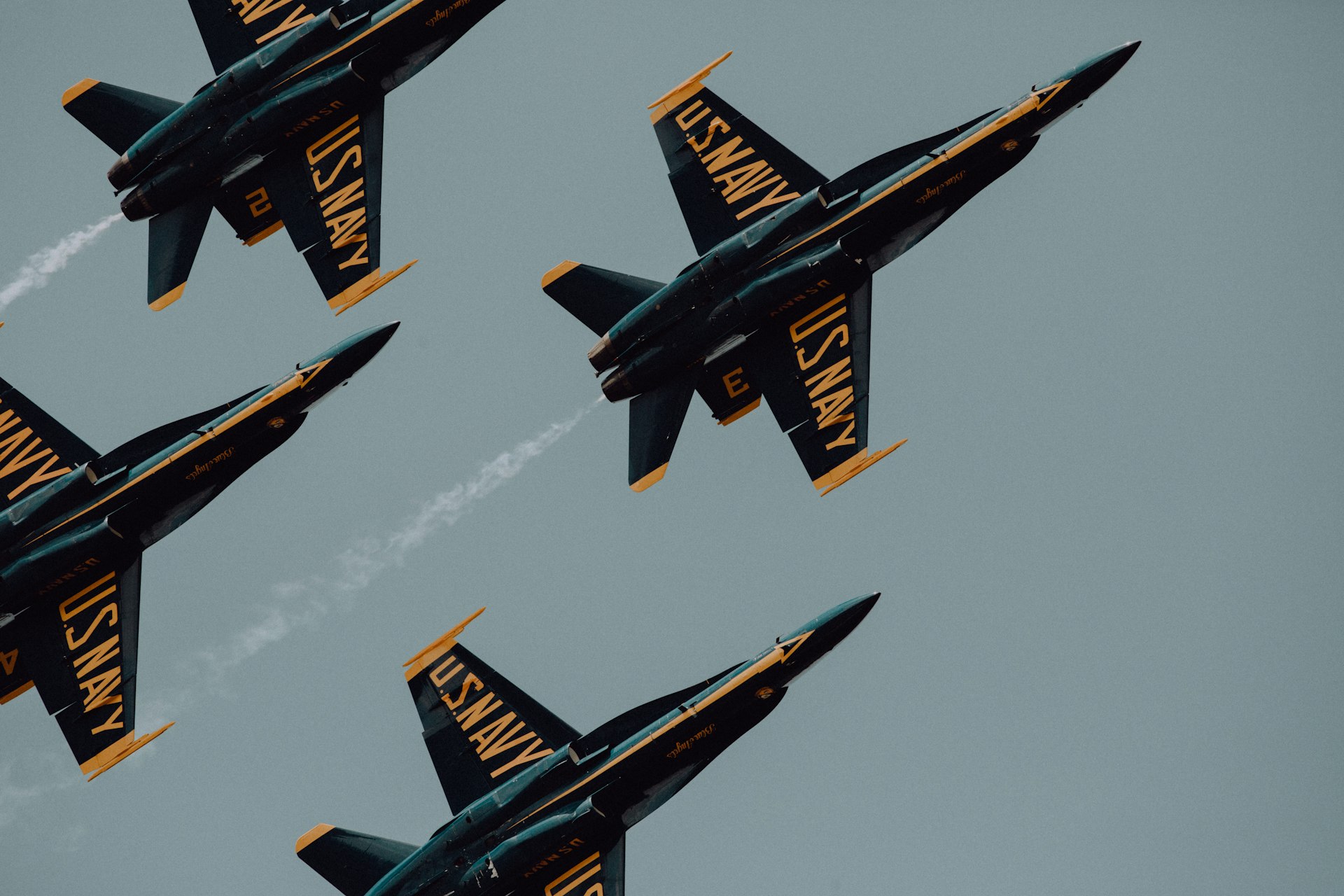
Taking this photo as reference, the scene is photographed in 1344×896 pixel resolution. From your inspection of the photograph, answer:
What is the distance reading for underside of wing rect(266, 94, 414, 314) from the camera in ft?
192

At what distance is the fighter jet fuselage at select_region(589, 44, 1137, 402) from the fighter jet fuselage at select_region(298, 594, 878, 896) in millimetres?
8174

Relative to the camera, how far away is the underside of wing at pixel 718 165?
188 ft

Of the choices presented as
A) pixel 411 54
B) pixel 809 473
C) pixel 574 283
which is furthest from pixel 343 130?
pixel 809 473

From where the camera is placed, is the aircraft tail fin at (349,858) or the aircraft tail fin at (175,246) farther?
the aircraft tail fin at (175,246)

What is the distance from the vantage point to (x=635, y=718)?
54.2m

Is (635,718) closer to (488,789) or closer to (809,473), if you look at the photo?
(488,789)

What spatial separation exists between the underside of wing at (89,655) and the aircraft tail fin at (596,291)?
13.4m

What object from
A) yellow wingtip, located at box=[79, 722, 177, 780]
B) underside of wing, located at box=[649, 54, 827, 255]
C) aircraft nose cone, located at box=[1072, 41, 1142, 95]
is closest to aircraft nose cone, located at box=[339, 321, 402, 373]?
underside of wing, located at box=[649, 54, 827, 255]

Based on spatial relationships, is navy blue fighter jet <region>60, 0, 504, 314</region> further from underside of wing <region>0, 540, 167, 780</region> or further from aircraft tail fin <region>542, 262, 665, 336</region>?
underside of wing <region>0, 540, 167, 780</region>

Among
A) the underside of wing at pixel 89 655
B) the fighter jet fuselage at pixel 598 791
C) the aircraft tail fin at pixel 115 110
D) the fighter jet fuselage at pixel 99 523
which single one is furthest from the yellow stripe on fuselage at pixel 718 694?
the aircraft tail fin at pixel 115 110

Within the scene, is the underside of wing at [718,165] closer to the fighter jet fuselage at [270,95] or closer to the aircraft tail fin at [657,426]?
the aircraft tail fin at [657,426]

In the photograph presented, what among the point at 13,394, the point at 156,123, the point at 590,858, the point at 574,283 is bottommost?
the point at 590,858

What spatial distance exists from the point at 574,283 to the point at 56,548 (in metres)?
15.4

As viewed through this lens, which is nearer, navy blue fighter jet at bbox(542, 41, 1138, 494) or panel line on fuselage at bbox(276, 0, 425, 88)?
navy blue fighter jet at bbox(542, 41, 1138, 494)
